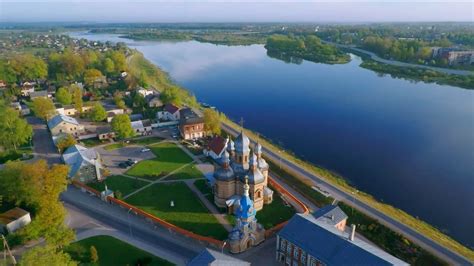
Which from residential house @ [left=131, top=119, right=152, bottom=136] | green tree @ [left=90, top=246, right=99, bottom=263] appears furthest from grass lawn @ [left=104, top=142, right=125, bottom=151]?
green tree @ [left=90, top=246, right=99, bottom=263]

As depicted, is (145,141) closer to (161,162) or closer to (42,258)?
(161,162)

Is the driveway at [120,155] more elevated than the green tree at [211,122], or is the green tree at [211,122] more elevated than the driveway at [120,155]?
the green tree at [211,122]

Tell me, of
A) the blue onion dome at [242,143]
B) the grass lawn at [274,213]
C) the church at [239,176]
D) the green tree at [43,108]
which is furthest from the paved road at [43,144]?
the grass lawn at [274,213]

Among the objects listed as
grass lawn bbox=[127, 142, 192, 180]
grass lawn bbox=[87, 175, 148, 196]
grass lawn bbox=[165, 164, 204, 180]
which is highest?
grass lawn bbox=[127, 142, 192, 180]

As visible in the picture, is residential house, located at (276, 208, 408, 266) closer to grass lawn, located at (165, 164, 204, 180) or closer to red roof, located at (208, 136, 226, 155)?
grass lawn, located at (165, 164, 204, 180)

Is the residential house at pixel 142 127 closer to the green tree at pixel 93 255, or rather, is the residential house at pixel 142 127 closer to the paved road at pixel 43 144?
the paved road at pixel 43 144

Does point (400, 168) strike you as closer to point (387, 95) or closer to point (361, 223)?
point (361, 223)

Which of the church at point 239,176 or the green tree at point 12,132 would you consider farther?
the green tree at point 12,132
